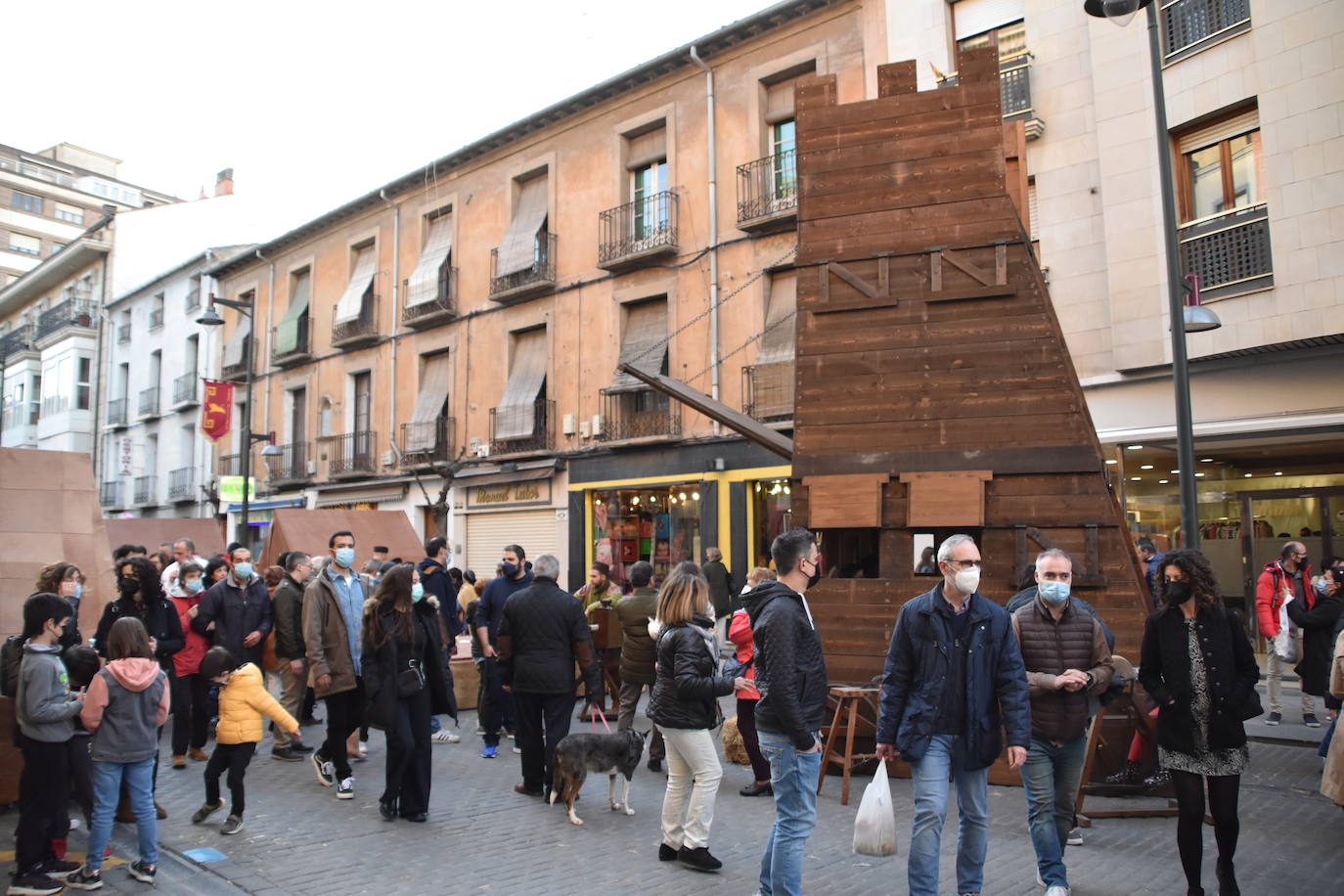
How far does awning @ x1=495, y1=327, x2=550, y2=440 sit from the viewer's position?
824 inches

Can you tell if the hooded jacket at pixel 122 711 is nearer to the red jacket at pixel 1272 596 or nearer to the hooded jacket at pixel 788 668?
the hooded jacket at pixel 788 668

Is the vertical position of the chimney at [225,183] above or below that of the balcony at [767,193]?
above

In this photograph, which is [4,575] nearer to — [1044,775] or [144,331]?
[1044,775]

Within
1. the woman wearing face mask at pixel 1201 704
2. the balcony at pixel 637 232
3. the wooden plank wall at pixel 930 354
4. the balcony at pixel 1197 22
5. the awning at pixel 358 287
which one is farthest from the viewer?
the awning at pixel 358 287

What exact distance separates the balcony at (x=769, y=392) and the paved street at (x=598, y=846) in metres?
9.85

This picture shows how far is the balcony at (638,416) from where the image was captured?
61.3ft

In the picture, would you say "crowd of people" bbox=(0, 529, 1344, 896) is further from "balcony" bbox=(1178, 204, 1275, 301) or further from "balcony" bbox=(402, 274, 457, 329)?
"balcony" bbox=(402, 274, 457, 329)

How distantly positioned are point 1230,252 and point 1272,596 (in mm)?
4967

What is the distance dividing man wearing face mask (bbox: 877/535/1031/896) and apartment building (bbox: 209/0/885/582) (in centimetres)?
1209

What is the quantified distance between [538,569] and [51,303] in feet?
146

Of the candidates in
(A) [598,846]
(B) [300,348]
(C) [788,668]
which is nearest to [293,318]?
(B) [300,348]

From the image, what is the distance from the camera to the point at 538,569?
6.98 metres

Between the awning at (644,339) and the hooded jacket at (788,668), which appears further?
the awning at (644,339)

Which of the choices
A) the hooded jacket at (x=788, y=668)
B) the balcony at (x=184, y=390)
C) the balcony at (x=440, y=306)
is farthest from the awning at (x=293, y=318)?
the hooded jacket at (x=788, y=668)
